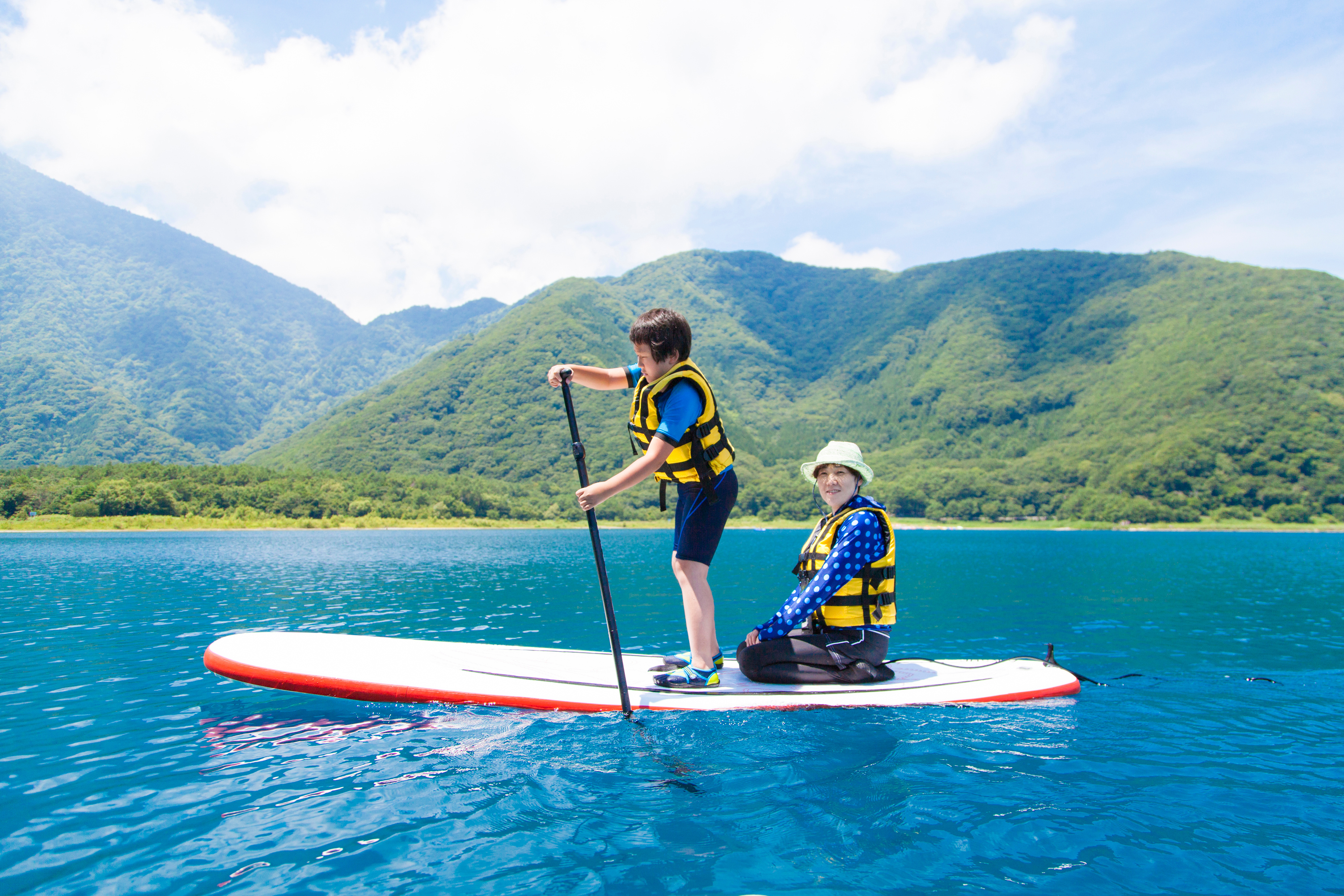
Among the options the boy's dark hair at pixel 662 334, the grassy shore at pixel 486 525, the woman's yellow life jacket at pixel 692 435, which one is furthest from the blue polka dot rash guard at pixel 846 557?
the grassy shore at pixel 486 525

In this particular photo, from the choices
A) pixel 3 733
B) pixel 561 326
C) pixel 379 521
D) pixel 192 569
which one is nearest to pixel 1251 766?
pixel 3 733

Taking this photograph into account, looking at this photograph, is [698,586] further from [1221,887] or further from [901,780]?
[1221,887]

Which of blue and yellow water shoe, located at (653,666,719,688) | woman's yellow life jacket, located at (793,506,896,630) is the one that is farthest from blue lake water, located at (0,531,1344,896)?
woman's yellow life jacket, located at (793,506,896,630)

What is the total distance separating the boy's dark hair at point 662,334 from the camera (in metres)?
5.27

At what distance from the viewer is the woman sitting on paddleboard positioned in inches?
219

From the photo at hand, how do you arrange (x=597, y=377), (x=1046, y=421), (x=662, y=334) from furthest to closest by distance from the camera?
(x=1046, y=421) → (x=597, y=377) → (x=662, y=334)

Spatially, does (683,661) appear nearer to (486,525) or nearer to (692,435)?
(692,435)

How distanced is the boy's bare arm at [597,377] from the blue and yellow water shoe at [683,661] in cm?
262

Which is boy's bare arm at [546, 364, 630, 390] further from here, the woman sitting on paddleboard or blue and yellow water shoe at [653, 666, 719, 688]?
blue and yellow water shoe at [653, 666, 719, 688]

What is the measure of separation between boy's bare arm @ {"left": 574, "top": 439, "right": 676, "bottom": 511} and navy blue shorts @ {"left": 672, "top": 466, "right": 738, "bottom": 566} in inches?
20.3

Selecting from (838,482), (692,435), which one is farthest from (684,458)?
(838,482)

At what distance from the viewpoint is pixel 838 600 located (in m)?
5.81

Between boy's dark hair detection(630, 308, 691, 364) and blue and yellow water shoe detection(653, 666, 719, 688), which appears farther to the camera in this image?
blue and yellow water shoe detection(653, 666, 719, 688)

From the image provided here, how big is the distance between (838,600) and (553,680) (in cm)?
276
